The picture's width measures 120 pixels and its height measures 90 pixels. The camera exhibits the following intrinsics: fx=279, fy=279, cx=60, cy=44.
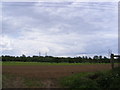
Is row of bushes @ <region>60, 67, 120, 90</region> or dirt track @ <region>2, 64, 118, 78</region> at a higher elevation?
dirt track @ <region>2, 64, 118, 78</region>

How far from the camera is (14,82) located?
53.9 feet

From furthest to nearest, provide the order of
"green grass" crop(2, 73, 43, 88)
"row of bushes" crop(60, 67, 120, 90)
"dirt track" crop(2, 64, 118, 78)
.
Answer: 1. "dirt track" crop(2, 64, 118, 78)
2. "green grass" crop(2, 73, 43, 88)
3. "row of bushes" crop(60, 67, 120, 90)

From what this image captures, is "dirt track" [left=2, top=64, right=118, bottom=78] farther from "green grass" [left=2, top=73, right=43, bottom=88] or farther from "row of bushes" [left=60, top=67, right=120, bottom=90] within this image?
"row of bushes" [left=60, top=67, right=120, bottom=90]

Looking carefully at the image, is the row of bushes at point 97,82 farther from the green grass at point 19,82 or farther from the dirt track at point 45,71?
the dirt track at point 45,71

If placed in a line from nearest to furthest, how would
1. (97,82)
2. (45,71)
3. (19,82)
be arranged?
(97,82) → (19,82) → (45,71)

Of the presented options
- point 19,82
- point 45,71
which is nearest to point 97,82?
point 19,82

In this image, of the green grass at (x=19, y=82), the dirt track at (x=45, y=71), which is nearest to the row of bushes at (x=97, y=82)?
the green grass at (x=19, y=82)

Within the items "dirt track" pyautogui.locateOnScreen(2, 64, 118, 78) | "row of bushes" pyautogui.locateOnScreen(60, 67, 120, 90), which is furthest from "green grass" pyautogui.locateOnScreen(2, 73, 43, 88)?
"row of bushes" pyautogui.locateOnScreen(60, 67, 120, 90)

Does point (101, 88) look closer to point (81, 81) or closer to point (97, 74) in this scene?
point (81, 81)

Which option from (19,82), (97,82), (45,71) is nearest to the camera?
(97,82)

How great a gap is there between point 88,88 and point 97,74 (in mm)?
3234

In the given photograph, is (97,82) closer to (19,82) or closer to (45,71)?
(19,82)

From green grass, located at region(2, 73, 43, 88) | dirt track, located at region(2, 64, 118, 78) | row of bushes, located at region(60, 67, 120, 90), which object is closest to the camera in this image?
row of bushes, located at region(60, 67, 120, 90)

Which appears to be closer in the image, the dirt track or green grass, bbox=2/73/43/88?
green grass, bbox=2/73/43/88
